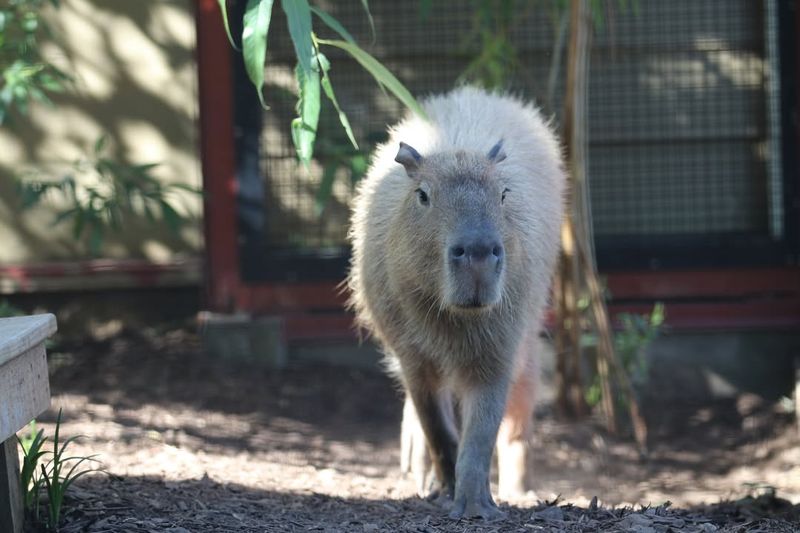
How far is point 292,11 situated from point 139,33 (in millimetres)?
4175

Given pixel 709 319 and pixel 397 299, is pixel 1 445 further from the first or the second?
pixel 709 319

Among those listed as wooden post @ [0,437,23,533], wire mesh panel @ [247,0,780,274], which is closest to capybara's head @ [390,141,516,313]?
wooden post @ [0,437,23,533]

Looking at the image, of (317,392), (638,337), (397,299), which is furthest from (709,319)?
(397,299)

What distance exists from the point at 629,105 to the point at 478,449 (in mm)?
3403

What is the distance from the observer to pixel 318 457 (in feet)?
16.5

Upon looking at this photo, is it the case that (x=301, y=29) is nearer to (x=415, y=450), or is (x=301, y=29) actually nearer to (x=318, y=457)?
(x=415, y=450)

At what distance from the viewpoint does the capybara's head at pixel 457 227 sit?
3.23 metres

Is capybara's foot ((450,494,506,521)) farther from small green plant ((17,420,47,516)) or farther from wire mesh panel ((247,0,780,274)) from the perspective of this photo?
wire mesh panel ((247,0,780,274))

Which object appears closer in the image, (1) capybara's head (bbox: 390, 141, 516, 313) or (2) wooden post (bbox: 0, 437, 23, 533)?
(2) wooden post (bbox: 0, 437, 23, 533)

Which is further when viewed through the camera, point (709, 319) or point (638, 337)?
point (709, 319)

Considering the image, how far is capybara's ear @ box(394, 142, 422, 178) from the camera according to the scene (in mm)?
3584

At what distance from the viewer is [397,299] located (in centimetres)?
376

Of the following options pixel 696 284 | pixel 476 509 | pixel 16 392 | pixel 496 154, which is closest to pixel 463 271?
pixel 496 154

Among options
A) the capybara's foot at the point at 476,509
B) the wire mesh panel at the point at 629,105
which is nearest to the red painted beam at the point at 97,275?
the wire mesh panel at the point at 629,105
